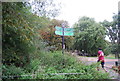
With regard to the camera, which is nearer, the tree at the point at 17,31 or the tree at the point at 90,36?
the tree at the point at 17,31

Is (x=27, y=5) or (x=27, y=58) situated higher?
(x=27, y=5)

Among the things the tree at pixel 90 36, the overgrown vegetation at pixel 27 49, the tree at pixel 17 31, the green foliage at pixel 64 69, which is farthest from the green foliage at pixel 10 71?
the tree at pixel 90 36

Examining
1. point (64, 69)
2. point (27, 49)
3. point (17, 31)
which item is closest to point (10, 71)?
point (27, 49)

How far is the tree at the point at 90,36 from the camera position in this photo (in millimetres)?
18812

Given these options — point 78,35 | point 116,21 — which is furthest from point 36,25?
point 78,35

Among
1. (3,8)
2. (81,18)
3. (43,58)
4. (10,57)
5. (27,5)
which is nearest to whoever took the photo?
(3,8)

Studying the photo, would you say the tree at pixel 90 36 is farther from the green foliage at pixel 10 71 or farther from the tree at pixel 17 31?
the green foliage at pixel 10 71

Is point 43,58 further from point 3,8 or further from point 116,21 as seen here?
point 116,21

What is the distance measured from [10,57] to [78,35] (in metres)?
17.3

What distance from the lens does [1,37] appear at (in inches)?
105

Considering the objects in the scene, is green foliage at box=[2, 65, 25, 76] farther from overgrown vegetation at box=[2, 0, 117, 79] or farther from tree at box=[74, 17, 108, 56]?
tree at box=[74, 17, 108, 56]

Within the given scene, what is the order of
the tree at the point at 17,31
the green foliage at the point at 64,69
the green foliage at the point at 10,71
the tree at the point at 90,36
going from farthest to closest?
the tree at the point at 90,36 → the green foliage at the point at 64,69 → the green foliage at the point at 10,71 → the tree at the point at 17,31

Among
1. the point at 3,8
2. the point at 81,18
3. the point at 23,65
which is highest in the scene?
the point at 81,18

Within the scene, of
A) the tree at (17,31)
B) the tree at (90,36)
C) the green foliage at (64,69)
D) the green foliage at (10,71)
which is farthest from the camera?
the tree at (90,36)
